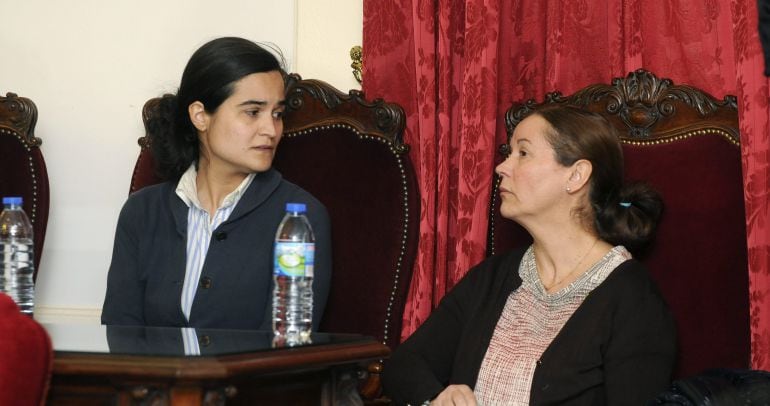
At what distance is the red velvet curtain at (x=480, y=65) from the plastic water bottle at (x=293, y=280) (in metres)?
0.54

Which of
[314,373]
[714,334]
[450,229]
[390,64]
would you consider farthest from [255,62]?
[714,334]

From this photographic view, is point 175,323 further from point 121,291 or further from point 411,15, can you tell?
point 411,15

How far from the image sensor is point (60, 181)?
367cm

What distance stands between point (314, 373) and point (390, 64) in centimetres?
146

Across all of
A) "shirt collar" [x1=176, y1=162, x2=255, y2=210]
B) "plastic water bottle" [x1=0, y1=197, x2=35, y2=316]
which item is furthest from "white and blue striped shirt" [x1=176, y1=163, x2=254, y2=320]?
"plastic water bottle" [x1=0, y1=197, x2=35, y2=316]

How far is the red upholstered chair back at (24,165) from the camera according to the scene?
324 centimetres

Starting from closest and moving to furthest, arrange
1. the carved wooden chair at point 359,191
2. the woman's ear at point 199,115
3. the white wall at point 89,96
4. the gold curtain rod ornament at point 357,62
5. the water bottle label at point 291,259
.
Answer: the water bottle label at point 291,259 → the carved wooden chair at point 359,191 → the woman's ear at point 199,115 → the gold curtain rod ornament at point 357,62 → the white wall at point 89,96

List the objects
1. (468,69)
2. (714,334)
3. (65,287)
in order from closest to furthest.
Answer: (714,334) → (468,69) → (65,287)

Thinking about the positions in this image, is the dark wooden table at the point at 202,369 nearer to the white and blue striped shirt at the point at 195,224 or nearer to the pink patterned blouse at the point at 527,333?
the pink patterned blouse at the point at 527,333

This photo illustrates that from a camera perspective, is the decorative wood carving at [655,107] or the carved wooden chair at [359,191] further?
the carved wooden chair at [359,191]

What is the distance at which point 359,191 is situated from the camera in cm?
288

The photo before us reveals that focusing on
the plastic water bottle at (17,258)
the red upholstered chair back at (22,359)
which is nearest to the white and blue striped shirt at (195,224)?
the plastic water bottle at (17,258)

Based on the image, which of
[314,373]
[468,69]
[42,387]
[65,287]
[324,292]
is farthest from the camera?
[65,287]

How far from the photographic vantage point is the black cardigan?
7.46ft
